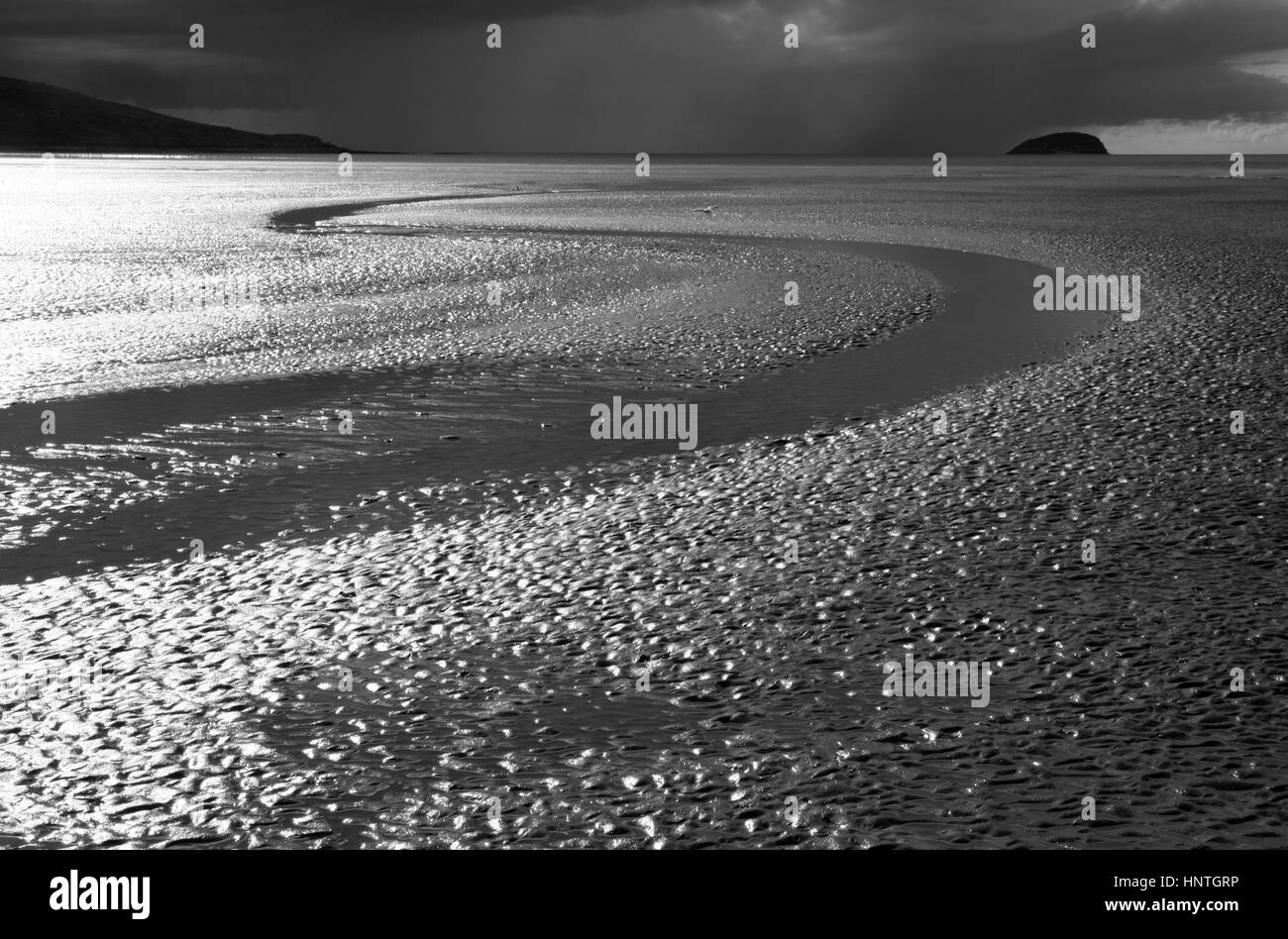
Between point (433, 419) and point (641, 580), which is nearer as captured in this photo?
point (641, 580)

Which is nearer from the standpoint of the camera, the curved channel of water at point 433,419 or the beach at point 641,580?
the beach at point 641,580

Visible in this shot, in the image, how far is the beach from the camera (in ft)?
10.2

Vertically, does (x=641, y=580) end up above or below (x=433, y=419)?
below

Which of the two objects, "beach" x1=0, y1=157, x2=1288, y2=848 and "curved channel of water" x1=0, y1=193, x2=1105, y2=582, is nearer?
"beach" x1=0, y1=157, x2=1288, y2=848

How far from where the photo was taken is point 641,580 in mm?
4664

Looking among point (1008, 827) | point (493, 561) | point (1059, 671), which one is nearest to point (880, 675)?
point (1059, 671)

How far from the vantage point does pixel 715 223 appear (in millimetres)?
22359

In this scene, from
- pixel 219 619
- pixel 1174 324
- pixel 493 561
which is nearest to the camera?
pixel 219 619

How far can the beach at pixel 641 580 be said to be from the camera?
3096mm

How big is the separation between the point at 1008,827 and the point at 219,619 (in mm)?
2616

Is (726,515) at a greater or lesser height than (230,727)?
greater
